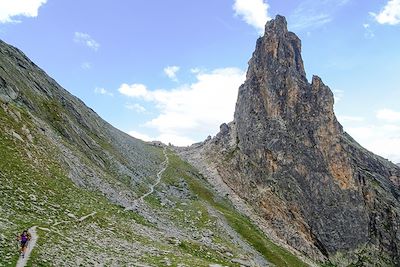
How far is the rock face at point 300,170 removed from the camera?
116m

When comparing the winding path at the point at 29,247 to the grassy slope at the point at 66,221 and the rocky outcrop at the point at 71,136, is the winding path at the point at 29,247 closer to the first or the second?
the grassy slope at the point at 66,221

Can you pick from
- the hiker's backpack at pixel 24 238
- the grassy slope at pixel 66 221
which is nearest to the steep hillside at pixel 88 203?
the grassy slope at pixel 66 221

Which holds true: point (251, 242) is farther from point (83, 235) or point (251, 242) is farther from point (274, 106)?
point (274, 106)

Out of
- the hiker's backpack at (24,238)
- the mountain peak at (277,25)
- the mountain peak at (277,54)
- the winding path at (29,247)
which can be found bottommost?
the winding path at (29,247)

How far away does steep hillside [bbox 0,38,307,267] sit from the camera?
34.9 metres

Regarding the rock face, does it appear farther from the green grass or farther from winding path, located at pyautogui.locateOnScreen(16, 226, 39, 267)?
winding path, located at pyautogui.locateOnScreen(16, 226, 39, 267)

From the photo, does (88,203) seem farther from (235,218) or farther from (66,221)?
(235,218)

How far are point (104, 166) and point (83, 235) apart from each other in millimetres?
43466

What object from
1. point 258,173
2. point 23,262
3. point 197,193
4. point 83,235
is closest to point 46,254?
point 23,262

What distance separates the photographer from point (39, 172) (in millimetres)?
49812

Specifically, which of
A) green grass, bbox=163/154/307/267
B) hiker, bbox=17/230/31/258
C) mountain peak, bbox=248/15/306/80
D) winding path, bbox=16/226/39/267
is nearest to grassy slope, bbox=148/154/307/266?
green grass, bbox=163/154/307/267

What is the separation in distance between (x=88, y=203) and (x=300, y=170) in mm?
89443

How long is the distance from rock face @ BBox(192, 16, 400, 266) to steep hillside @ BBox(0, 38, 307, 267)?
761 inches

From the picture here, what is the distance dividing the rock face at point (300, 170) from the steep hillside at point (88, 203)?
63.4 feet
